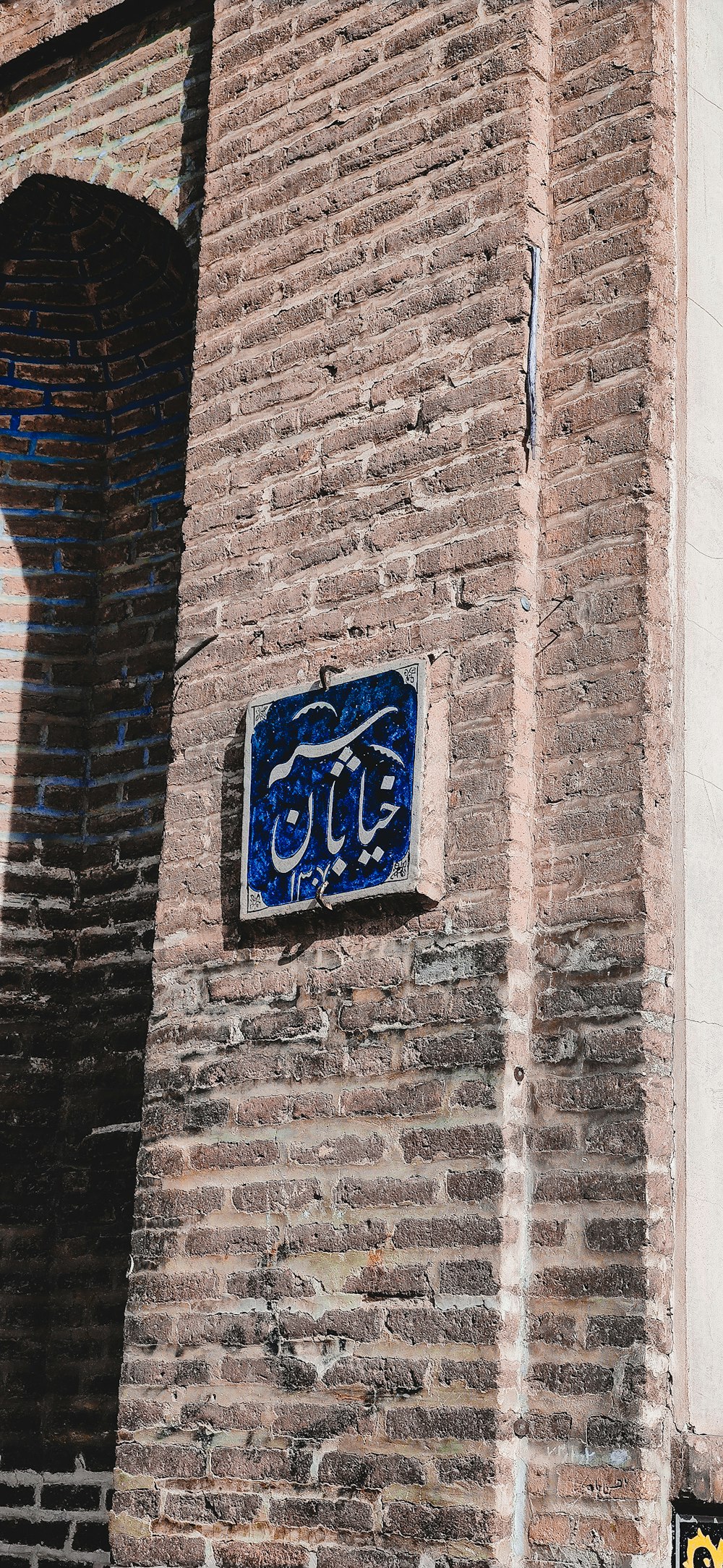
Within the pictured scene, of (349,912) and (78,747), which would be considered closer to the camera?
(349,912)

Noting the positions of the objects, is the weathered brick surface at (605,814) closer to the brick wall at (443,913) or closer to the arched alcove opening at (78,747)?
the brick wall at (443,913)

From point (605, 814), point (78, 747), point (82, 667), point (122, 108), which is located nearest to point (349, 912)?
point (605, 814)

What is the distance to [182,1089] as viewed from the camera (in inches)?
142

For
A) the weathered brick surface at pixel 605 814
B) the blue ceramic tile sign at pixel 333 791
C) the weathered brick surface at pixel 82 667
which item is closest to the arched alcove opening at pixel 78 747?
the weathered brick surface at pixel 82 667

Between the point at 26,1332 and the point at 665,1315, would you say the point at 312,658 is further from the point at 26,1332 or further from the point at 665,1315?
the point at 26,1332

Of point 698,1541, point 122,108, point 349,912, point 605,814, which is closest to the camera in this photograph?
point 698,1541

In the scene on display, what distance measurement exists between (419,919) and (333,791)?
0.33m

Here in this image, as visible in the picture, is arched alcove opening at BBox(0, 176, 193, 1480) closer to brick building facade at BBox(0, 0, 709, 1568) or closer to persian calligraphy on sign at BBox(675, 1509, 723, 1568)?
brick building facade at BBox(0, 0, 709, 1568)

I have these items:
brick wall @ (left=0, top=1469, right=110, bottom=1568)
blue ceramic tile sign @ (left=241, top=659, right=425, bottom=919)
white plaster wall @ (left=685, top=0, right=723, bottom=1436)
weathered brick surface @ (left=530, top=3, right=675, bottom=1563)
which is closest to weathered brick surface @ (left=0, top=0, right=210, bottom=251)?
weathered brick surface @ (left=530, top=3, right=675, bottom=1563)

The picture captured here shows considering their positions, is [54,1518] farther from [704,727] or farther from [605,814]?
[704,727]

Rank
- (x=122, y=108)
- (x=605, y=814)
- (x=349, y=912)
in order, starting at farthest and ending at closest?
(x=122, y=108)
(x=349, y=912)
(x=605, y=814)

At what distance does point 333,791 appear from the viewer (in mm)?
3385

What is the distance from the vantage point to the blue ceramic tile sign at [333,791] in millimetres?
3252

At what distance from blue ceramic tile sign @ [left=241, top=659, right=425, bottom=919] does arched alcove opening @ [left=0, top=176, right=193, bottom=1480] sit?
1.19 m
